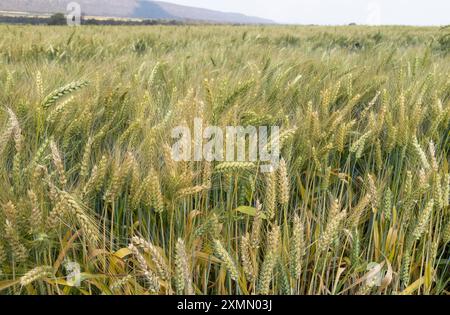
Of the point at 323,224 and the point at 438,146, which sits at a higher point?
the point at 438,146

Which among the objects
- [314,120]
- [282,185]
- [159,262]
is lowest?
[159,262]

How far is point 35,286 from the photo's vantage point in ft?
3.33

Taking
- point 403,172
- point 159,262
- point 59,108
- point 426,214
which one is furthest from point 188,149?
point 403,172

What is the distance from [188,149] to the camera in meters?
1.14

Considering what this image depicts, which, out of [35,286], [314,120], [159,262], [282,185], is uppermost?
[314,120]

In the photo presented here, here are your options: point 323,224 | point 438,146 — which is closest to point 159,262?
point 323,224

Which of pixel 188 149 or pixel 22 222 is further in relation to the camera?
pixel 188 149

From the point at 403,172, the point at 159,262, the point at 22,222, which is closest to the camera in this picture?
the point at 159,262

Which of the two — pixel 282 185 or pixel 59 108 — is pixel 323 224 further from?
pixel 59 108

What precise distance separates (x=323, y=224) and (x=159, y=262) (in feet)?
1.94

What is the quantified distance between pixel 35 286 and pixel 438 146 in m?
1.45

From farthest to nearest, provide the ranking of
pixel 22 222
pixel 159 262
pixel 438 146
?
pixel 438 146, pixel 22 222, pixel 159 262
